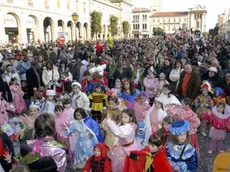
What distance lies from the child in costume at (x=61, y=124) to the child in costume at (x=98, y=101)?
1.28 metres

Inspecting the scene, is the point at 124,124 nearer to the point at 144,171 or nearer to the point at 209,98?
the point at 144,171

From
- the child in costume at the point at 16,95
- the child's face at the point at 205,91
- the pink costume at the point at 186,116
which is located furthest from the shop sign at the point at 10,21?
the pink costume at the point at 186,116

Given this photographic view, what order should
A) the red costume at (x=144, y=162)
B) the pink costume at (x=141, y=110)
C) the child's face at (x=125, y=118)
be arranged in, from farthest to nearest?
1. the pink costume at (x=141, y=110)
2. the child's face at (x=125, y=118)
3. the red costume at (x=144, y=162)

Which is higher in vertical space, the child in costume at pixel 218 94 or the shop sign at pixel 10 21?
the shop sign at pixel 10 21

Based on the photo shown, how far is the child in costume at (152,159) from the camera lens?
2641mm

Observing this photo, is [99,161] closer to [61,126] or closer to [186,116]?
[61,126]

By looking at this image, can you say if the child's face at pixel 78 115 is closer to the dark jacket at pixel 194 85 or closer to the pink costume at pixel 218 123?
the pink costume at pixel 218 123

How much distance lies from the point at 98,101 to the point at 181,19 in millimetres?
122299

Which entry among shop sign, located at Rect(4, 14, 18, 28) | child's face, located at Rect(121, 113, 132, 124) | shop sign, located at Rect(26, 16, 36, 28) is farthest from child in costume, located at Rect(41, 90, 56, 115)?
shop sign, located at Rect(26, 16, 36, 28)

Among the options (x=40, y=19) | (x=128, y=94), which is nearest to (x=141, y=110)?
(x=128, y=94)

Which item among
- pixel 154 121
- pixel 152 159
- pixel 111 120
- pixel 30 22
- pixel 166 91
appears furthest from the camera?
pixel 30 22

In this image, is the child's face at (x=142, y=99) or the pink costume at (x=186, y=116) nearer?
the pink costume at (x=186, y=116)

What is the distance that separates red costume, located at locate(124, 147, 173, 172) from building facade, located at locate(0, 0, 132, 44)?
15.2 metres

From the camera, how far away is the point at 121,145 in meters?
3.78
